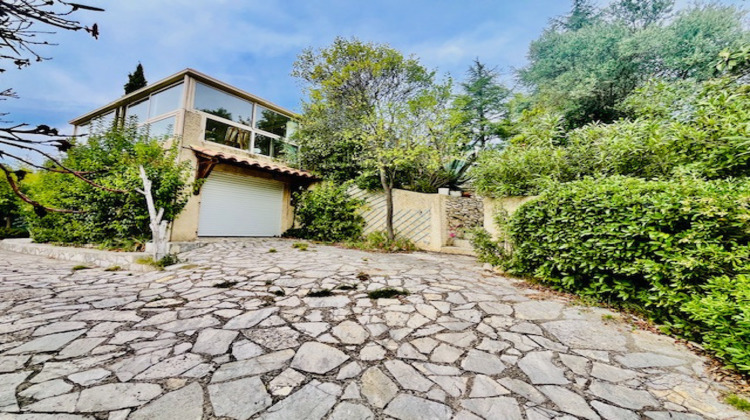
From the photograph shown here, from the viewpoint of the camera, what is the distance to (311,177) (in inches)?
383

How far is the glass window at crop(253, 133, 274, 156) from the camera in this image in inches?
379

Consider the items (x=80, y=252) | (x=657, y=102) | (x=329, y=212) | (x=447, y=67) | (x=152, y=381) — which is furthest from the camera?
(x=329, y=212)

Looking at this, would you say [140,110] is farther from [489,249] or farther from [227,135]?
[489,249]

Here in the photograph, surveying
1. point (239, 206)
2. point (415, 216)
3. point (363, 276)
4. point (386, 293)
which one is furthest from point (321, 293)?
point (239, 206)

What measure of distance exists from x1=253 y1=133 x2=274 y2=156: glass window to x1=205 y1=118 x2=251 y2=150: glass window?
0.29 metres

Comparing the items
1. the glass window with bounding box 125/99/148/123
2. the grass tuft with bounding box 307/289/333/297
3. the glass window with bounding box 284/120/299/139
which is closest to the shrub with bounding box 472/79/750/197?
the grass tuft with bounding box 307/289/333/297

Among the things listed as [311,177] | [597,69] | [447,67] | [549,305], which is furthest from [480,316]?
[597,69]

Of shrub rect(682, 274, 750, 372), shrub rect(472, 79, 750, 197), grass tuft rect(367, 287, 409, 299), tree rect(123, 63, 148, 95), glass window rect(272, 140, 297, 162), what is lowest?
grass tuft rect(367, 287, 409, 299)

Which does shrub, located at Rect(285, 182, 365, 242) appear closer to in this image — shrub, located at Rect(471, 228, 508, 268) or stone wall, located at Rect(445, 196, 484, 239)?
stone wall, located at Rect(445, 196, 484, 239)

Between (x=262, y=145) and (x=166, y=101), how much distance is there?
9.59 ft

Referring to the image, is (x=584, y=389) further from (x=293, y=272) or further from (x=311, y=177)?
(x=311, y=177)

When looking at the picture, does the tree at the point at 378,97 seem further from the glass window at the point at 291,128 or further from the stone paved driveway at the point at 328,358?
the stone paved driveway at the point at 328,358

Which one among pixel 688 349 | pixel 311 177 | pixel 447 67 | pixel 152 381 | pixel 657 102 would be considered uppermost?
pixel 447 67

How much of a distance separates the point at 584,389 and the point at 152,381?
2631 mm
